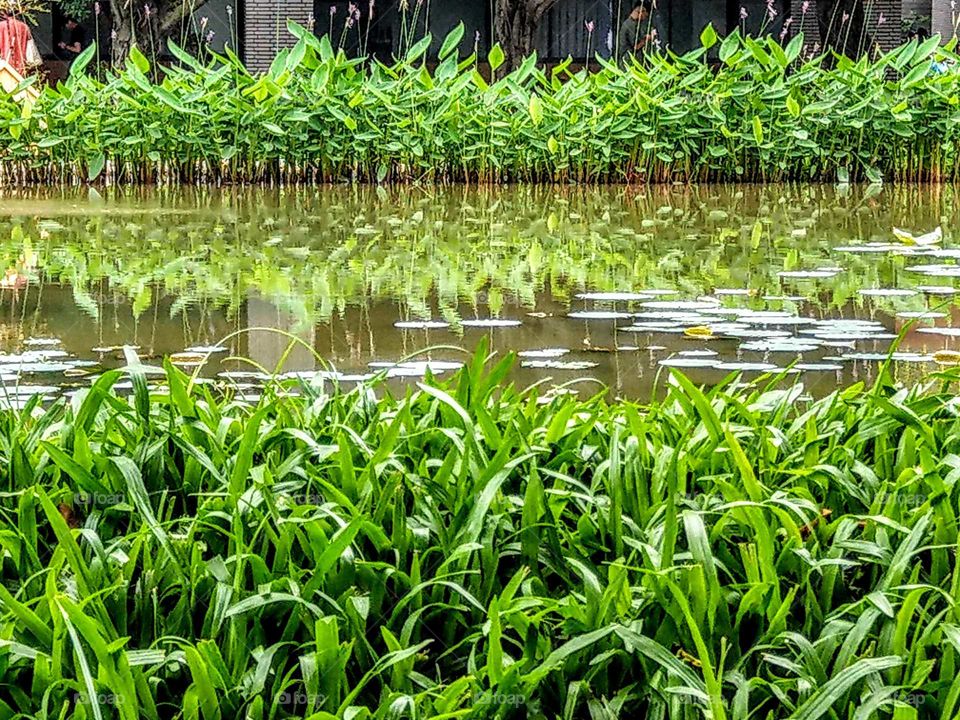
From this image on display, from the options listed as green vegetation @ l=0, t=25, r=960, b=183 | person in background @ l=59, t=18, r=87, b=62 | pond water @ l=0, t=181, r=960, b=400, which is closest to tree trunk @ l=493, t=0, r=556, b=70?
person in background @ l=59, t=18, r=87, b=62

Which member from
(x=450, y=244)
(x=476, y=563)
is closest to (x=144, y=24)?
(x=450, y=244)

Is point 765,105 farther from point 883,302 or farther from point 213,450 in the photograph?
point 213,450

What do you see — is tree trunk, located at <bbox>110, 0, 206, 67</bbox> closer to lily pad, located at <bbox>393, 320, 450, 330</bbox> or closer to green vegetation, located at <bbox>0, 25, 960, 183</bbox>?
green vegetation, located at <bbox>0, 25, 960, 183</bbox>

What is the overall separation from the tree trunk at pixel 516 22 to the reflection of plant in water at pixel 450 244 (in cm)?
1274

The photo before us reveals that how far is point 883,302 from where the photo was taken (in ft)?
22.1

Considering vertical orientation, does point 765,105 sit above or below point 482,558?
above

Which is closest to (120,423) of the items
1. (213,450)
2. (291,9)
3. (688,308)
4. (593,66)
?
(213,450)

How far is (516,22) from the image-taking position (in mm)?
25359

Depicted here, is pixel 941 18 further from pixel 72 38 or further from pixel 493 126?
pixel 493 126

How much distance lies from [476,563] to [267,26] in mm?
25127

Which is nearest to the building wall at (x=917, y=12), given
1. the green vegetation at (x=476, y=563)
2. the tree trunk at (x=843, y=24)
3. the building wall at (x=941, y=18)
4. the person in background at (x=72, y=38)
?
the building wall at (x=941, y=18)

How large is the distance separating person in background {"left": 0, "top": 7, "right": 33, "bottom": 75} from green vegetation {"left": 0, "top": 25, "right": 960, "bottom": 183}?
8077 mm

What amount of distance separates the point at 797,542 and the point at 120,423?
1408 millimetres

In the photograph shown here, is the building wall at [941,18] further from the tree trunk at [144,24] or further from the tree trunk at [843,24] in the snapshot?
the tree trunk at [144,24]
